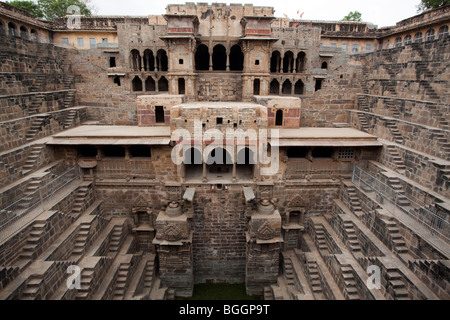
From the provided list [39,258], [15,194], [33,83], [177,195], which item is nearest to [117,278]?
[39,258]

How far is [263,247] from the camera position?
1370cm

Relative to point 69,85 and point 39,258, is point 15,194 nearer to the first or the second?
point 39,258

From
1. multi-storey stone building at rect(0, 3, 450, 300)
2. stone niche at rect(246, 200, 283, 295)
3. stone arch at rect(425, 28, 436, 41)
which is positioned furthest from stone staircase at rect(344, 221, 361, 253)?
stone arch at rect(425, 28, 436, 41)

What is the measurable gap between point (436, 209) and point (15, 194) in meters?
A: 16.7

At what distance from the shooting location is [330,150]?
51.0 feet

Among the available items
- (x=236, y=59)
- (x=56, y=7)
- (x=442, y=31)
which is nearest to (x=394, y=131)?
(x=236, y=59)

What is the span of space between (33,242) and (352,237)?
12.8 m

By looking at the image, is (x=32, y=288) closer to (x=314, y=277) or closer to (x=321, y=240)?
(x=314, y=277)

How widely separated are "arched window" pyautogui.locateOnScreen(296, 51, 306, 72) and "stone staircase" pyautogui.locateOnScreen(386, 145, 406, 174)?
9.91 metres

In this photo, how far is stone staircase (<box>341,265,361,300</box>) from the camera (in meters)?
10.1

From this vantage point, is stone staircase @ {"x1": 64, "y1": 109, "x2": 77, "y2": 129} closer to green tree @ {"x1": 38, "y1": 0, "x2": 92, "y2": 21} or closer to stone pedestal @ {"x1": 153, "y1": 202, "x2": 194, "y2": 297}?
stone pedestal @ {"x1": 153, "y1": 202, "x2": 194, "y2": 297}

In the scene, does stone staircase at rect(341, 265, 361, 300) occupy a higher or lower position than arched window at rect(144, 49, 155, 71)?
lower

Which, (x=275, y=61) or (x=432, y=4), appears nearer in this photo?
(x=275, y=61)

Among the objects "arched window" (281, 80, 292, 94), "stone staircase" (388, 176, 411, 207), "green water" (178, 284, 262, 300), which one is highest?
"arched window" (281, 80, 292, 94)
